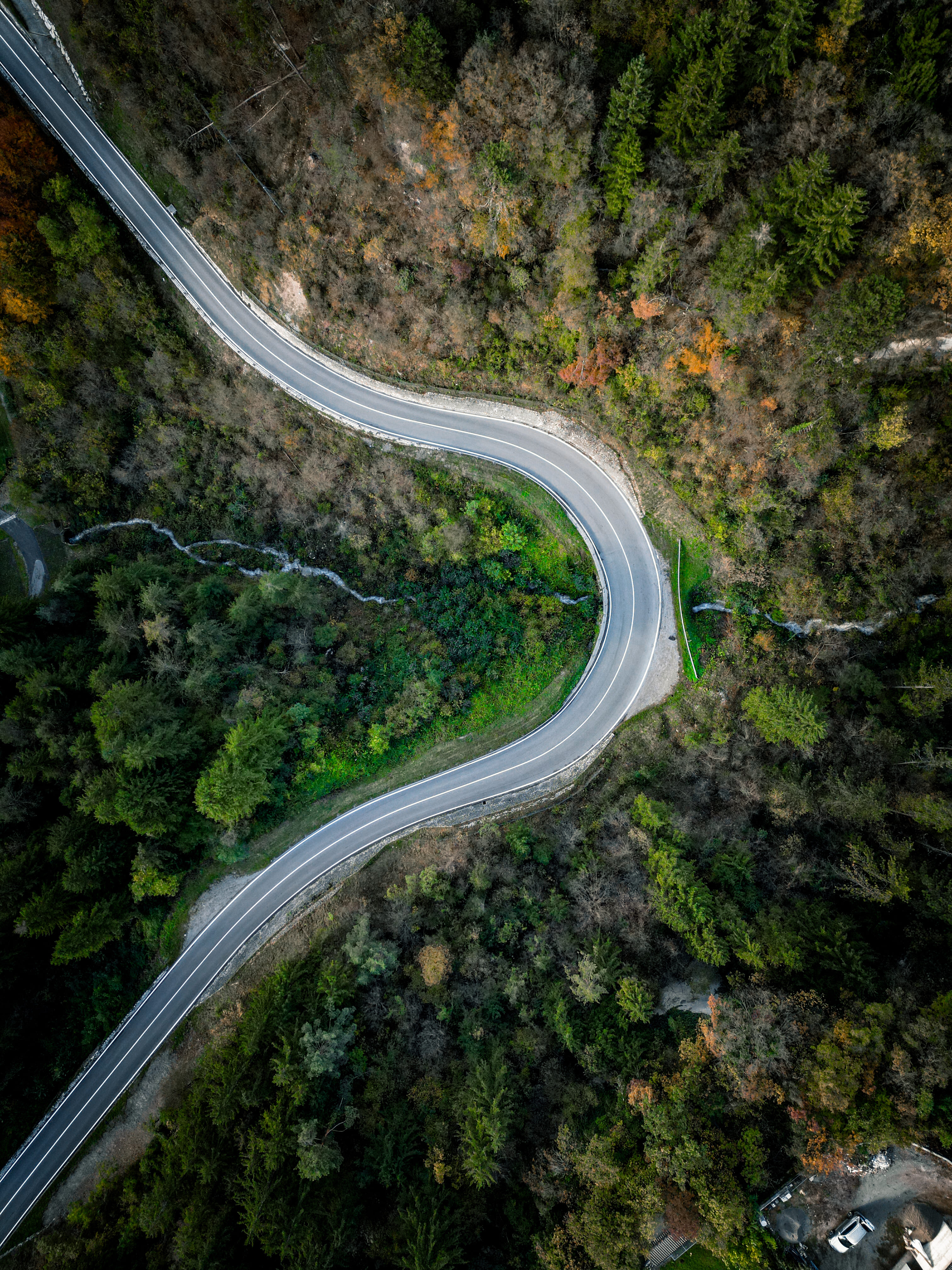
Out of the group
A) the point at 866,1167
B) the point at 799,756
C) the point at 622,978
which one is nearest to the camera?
the point at 866,1167

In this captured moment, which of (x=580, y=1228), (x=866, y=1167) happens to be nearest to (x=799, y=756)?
(x=866, y=1167)

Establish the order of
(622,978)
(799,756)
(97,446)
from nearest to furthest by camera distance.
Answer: (622,978), (799,756), (97,446)

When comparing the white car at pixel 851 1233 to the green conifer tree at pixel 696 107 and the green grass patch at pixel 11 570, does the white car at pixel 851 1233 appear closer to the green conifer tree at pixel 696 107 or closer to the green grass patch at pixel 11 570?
the green conifer tree at pixel 696 107

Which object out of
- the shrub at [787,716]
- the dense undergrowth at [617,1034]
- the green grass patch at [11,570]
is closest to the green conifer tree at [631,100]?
the dense undergrowth at [617,1034]

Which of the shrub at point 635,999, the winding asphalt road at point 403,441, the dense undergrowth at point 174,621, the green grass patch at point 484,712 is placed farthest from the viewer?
the green grass patch at point 484,712

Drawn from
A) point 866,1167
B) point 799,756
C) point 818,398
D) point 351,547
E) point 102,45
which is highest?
point 102,45

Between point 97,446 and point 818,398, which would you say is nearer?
point 818,398

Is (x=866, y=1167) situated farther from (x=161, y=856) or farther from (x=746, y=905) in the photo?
(x=161, y=856)
